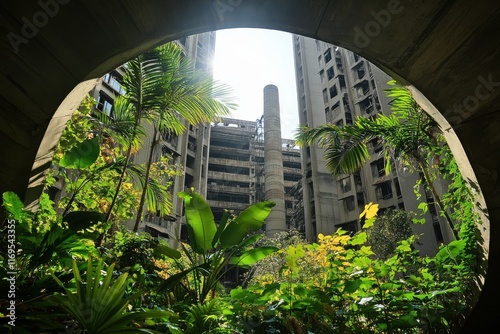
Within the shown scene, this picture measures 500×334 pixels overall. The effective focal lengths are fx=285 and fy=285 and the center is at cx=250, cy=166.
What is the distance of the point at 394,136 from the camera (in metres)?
5.00

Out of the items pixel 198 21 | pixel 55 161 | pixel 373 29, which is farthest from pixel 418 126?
pixel 55 161

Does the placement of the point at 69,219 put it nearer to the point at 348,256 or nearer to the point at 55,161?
the point at 348,256

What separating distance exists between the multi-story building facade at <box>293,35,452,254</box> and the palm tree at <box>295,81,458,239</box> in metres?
18.9

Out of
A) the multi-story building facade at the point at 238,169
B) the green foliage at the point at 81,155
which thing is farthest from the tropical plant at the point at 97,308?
the multi-story building facade at the point at 238,169

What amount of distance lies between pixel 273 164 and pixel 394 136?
2694 centimetres

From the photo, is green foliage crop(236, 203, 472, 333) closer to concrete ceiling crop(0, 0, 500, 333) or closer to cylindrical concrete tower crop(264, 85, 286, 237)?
concrete ceiling crop(0, 0, 500, 333)

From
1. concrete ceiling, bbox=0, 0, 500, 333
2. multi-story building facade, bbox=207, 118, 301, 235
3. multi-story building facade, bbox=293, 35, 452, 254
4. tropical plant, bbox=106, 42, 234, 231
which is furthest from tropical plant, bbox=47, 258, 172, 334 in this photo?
multi-story building facade, bbox=207, 118, 301, 235

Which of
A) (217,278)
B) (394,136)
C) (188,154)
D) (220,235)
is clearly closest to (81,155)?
(220,235)

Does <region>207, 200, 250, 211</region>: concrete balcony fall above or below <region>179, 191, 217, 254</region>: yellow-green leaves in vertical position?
above

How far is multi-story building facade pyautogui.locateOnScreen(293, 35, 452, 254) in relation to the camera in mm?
28000

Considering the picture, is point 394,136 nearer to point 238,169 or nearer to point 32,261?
point 32,261

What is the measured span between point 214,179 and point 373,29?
40.4 meters

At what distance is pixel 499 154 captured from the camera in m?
2.00

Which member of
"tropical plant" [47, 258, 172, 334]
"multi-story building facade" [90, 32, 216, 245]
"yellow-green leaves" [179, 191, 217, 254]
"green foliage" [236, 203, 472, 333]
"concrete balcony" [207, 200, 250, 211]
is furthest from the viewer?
"concrete balcony" [207, 200, 250, 211]
